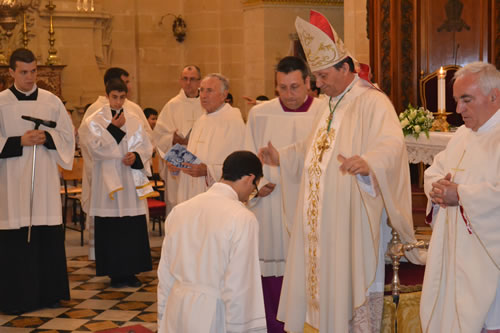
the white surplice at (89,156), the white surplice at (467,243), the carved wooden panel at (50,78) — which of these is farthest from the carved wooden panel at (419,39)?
the white surplice at (467,243)

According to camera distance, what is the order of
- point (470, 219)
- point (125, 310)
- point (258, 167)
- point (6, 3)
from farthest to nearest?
point (6, 3) → point (125, 310) → point (258, 167) → point (470, 219)

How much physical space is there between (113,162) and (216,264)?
12.6ft

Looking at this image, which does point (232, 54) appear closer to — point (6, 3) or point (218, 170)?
point (6, 3)

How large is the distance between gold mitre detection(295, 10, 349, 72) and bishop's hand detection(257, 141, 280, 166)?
2.35 feet

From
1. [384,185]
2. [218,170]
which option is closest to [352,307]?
[384,185]

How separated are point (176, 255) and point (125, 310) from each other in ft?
9.59

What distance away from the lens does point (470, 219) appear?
3666 millimetres

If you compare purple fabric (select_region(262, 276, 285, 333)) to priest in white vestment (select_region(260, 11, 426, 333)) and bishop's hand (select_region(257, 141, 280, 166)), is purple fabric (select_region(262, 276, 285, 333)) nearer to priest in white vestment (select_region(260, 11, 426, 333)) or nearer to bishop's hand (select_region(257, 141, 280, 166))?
priest in white vestment (select_region(260, 11, 426, 333))

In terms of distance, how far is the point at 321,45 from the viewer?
4.59 m

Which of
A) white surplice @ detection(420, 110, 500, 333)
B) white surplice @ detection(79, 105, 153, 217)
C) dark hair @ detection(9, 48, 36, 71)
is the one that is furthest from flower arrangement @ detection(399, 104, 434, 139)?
dark hair @ detection(9, 48, 36, 71)

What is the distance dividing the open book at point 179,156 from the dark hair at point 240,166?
2.40m

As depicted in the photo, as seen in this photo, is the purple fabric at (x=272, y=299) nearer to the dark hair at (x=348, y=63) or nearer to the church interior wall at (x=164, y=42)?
the dark hair at (x=348, y=63)

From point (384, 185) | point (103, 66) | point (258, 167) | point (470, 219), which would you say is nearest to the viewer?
point (470, 219)

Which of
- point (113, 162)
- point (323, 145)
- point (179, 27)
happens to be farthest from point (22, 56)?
point (179, 27)
